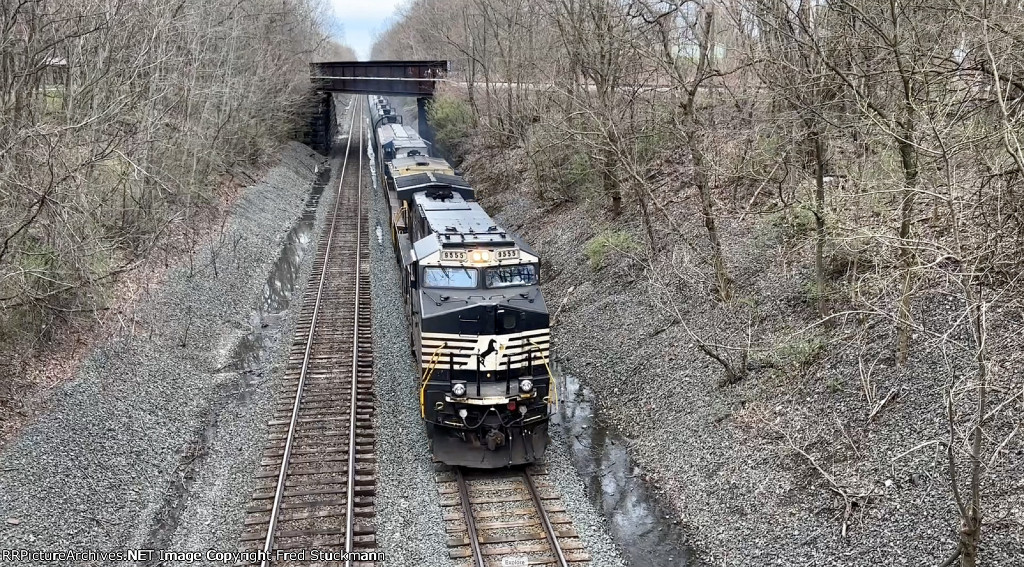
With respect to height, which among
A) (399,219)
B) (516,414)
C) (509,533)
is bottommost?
(509,533)

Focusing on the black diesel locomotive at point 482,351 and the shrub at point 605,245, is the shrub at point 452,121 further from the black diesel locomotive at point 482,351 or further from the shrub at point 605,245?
the black diesel locomotive at point 482,351

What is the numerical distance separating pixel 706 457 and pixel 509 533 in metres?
3.79

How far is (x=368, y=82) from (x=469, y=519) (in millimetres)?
48928

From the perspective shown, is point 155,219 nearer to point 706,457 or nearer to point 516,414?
point 516,414

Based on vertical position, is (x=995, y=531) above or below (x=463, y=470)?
above

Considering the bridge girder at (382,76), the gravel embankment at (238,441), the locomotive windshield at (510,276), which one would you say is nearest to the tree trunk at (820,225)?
the locomotive windshield at (510,276)

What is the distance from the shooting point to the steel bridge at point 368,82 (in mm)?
51031

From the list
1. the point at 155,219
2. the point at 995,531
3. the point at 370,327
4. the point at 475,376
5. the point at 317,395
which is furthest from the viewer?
the point at 155,219

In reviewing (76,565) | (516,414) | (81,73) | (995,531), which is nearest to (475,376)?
(516,414)

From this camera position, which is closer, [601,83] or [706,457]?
[706,457]

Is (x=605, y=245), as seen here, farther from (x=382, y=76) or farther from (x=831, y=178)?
(x=382, y=76)

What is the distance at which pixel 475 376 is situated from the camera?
39.8ft

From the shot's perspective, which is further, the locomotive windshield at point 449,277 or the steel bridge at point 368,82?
the steel bridge at point 368,82

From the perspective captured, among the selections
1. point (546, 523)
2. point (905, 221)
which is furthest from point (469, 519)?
point (905, 221)
